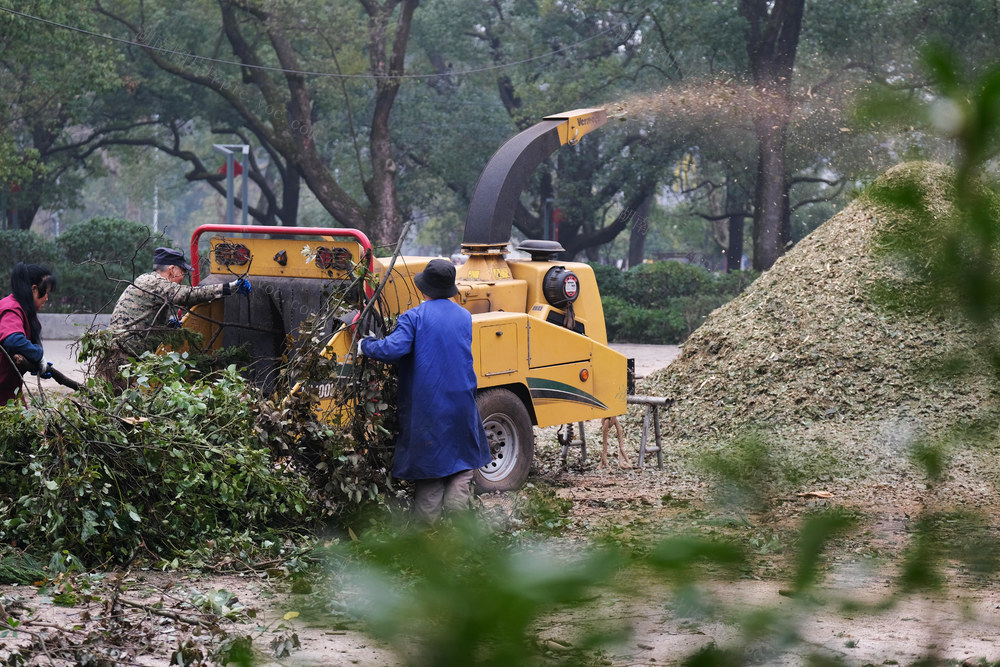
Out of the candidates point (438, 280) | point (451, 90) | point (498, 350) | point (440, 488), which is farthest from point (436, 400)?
point (451, 90)

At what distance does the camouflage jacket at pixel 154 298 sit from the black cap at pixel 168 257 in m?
0.19

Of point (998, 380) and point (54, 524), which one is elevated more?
point (998, 380)

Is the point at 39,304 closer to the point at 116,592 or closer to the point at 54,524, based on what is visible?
the point at 54,524

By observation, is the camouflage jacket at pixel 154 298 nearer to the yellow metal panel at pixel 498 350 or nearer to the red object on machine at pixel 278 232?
the red object on machine at pixel 278 232

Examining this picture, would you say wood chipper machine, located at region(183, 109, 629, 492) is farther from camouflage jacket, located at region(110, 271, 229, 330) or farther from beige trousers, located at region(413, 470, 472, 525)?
beige trousers, located at region(413, 470, 472, 525)

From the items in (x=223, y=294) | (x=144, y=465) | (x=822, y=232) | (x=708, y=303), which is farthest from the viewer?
(x=708, y=303)

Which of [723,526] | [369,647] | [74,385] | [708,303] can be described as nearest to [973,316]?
[723,526]

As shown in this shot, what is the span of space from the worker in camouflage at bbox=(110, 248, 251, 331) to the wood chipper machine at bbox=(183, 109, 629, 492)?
0.28m

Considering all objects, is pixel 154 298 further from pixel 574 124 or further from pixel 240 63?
pixel 240 63

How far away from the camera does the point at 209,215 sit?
3172 inches

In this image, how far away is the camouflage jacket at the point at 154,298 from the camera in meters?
8.80

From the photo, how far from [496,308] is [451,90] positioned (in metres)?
25.7

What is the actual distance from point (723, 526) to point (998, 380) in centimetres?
49

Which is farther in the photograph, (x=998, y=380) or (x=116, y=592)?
(x=116, y=592)
